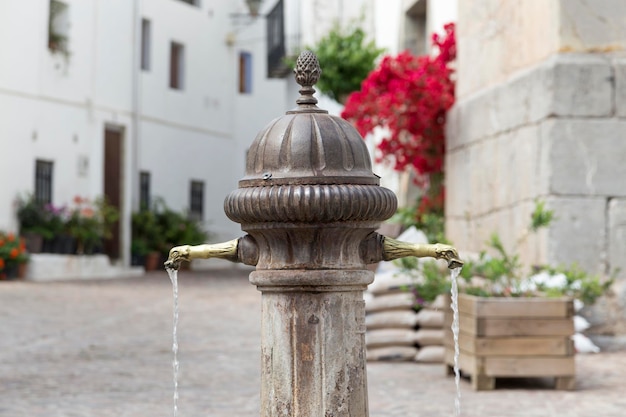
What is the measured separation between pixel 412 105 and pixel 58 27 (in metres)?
12.2

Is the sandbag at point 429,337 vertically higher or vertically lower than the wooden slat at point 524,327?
lower

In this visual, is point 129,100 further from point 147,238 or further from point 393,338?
point 393,338

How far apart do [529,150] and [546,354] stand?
96.2 inches

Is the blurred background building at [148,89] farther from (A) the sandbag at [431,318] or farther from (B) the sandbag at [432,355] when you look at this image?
(B) the sandbag at [432,355]

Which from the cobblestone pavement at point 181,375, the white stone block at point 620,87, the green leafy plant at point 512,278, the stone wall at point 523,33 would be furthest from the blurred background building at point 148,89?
the green leafy plant at point 512,278

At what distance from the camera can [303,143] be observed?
3297 mm

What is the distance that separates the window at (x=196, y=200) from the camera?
2692 centimetres

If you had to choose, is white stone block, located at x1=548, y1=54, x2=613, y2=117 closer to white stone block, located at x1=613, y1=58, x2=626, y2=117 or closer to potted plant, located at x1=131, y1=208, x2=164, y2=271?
white stone block, located at x1=613, y1=58, x2=626, y2=117

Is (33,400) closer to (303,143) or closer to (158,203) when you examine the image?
(303,143)

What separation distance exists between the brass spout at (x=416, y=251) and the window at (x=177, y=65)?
919 inches

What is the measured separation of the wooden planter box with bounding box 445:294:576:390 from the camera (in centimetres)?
648

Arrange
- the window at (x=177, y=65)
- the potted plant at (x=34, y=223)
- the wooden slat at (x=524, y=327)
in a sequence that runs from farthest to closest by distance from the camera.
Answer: the window at (x=177, y=65) → the potted plant at (x=34, y=223) → the wooden slat at (x=524, y=327)

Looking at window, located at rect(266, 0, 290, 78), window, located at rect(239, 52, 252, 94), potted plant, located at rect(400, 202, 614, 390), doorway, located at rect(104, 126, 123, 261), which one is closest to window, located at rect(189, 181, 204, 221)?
window, located at rect(266, 0, 290, 78)

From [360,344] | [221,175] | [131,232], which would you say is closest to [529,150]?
[360,344]
